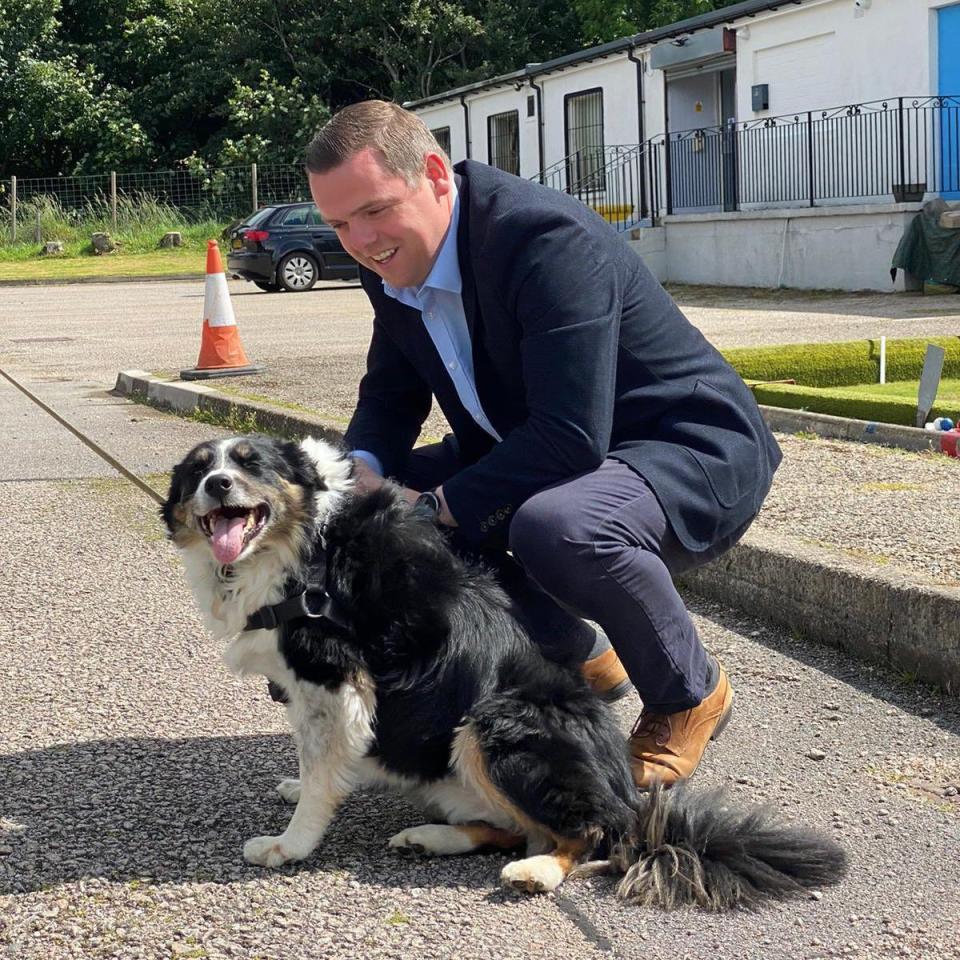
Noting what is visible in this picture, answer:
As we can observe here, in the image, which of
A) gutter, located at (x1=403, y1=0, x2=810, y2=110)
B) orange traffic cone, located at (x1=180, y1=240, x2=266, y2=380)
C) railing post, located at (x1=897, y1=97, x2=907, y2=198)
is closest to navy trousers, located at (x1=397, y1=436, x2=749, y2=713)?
orange traffic cone, located at (x1=180, y1=240, x2=266, y2=380)

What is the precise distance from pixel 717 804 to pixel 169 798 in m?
1.39

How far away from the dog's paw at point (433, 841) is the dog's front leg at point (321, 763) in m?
0.18

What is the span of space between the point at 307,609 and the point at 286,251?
23.5 meters

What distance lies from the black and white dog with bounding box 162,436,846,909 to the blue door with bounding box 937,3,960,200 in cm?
1823

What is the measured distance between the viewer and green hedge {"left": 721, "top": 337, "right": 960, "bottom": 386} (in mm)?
10055

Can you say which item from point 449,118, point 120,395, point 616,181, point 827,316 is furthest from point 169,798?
point 449,118

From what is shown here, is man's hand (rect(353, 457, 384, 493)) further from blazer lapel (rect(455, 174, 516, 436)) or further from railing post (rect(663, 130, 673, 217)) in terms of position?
railing post (rect(663, 130, 673, 217))

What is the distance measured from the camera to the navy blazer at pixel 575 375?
325 centimetres

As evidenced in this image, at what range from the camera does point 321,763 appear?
121 inches

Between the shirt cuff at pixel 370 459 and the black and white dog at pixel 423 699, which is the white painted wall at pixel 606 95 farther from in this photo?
the black and white dog at pixel 423 699

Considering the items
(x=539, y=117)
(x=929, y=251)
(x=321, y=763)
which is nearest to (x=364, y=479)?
(x=321, y=763)

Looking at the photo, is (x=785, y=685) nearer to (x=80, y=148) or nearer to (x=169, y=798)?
(x=169, y=798)

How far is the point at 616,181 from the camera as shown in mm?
27094

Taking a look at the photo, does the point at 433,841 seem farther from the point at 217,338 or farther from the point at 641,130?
the point at 641,130
